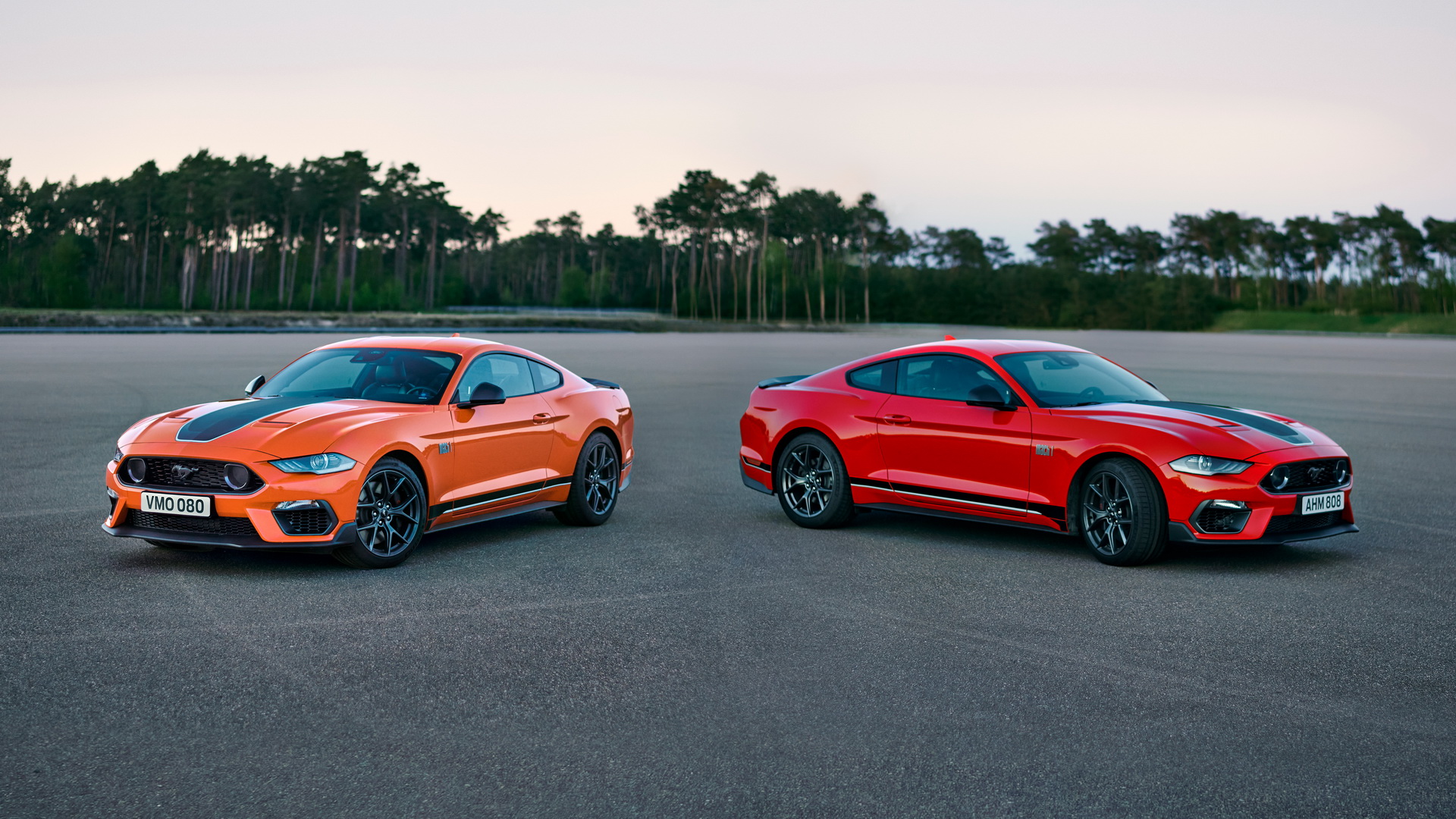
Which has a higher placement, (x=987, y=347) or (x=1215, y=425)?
(x=987, y=347)

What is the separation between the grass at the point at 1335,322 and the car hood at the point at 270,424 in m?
120

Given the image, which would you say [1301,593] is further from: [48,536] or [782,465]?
[48,536]

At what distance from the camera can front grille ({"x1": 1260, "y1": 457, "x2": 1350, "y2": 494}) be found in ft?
26.1

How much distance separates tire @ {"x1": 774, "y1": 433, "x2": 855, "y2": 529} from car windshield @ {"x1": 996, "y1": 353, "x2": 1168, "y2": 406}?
1.59m

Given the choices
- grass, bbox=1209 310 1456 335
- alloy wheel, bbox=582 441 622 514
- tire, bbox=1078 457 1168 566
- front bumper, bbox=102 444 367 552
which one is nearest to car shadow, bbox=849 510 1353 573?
tire, bbox=1078 457 1168 566

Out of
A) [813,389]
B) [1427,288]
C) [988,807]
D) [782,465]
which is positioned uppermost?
[1427,288]

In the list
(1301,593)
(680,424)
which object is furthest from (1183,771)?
(680,424)

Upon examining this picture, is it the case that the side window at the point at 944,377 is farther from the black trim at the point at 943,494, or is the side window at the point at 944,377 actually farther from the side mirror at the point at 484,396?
the side mirror at the point at 484,396

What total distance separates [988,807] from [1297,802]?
1049 mm

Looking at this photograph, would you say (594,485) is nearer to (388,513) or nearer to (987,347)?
(388,513)

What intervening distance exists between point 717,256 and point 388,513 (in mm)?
154209

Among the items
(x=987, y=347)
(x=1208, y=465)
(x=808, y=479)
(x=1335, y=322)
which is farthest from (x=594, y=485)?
(x=1335, y=322)

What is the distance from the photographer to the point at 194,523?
744 centimetres

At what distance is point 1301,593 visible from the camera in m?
7.30
